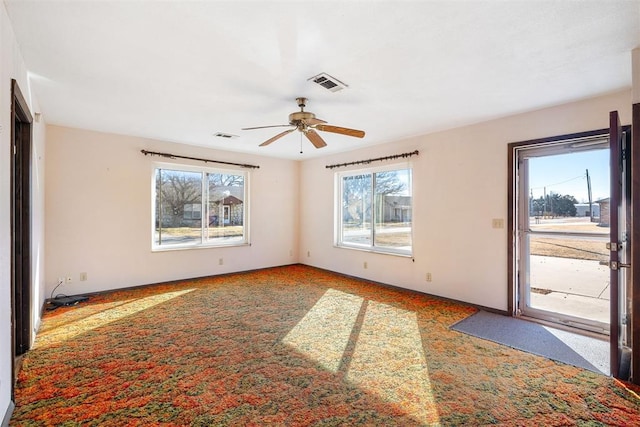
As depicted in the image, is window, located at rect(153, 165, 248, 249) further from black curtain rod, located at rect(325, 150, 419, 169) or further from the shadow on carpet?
the shadow on carpet

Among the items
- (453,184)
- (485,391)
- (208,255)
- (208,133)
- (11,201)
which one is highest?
(208,133)

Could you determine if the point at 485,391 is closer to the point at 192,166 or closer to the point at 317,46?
the point at 317,46

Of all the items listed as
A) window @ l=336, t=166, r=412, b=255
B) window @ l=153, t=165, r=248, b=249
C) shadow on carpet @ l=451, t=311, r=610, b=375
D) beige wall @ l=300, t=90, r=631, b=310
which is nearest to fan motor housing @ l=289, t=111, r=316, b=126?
beige wall @ l=300, t=90, r=631, b=310

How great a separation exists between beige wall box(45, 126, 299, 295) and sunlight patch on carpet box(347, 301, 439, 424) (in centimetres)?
360

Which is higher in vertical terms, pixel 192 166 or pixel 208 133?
pixel 208 133

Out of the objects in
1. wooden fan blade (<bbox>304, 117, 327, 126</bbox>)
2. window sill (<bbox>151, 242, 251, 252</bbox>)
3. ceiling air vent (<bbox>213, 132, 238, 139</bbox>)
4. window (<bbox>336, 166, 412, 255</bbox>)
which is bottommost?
window sill (<bbox>151, 242, 251, 252</bbox>)

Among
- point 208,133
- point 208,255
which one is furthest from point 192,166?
point 208,255

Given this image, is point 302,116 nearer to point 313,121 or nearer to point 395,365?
point 313,121

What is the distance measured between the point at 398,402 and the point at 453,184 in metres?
3.09

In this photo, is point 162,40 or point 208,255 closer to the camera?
point 162,40

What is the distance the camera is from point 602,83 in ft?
9.16

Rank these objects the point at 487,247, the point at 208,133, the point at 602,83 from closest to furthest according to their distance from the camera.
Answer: the point at 602,83, the point at 487,247, the point at 208,133

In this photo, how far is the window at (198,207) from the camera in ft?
17.2

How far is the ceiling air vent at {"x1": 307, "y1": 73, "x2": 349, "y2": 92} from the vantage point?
2.65 m
